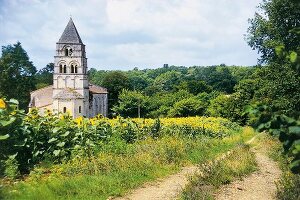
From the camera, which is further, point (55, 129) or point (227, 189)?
point (55, 129)

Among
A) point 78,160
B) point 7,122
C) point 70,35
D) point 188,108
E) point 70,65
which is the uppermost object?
point 70,35

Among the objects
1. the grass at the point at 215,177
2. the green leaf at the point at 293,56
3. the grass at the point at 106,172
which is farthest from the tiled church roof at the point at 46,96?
the green leaf at the point at 293,56

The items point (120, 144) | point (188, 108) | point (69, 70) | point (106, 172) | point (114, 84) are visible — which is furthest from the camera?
point (114, 84)

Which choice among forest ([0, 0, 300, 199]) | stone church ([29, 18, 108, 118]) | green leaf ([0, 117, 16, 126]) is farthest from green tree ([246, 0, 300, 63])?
stone church ([29, 18, 108, 118])

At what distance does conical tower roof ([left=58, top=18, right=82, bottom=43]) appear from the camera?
66250 mm

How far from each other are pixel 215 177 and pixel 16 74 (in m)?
62.1

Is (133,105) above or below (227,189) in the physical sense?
below

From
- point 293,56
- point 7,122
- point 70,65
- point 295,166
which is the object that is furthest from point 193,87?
point 295,166

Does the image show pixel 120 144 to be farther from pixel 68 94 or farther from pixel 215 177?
pixel 68 94

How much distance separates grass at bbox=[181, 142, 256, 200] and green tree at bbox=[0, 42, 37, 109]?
57.3 meters

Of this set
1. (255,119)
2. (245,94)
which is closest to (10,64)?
(245,94)

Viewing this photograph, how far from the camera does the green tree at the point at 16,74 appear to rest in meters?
64.0

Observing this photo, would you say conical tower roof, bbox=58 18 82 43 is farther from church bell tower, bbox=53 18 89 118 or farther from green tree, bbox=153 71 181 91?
green tree, bbox=153 71 181 91

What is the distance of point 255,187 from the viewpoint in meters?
9.14
